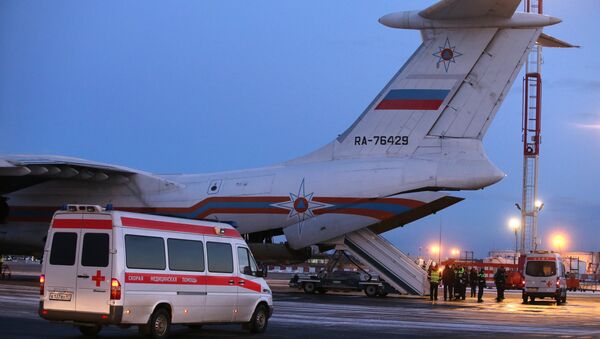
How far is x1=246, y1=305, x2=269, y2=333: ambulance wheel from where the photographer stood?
17531 millimetres

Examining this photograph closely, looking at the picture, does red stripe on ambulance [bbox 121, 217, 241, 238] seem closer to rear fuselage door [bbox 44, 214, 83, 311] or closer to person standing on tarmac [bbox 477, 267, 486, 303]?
rear fuselage door [bbox 44, 214, 83, 311]

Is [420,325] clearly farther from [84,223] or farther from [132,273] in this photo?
[84,223]

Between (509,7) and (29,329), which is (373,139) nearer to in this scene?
(509,7)

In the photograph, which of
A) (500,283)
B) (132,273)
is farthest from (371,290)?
(132,273)

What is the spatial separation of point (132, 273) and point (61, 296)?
1.27 m

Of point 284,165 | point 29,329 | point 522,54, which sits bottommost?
point 29,329

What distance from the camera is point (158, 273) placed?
15352 millimetres

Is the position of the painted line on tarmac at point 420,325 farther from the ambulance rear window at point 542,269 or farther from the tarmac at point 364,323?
the ambulance rear window at point 542,269

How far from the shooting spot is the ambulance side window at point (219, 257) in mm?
16859

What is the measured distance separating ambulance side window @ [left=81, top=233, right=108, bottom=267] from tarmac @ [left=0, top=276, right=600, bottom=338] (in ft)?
5.71

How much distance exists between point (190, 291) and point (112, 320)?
2013 millimetres

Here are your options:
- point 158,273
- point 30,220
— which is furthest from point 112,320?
point 30,220

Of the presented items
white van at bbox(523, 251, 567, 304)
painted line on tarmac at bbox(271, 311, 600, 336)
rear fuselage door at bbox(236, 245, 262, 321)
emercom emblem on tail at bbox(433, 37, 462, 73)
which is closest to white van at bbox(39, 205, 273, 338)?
rear fuselage door at bbox(236, 245, 262, 321)

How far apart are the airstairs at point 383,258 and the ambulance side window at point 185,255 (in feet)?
53.6
